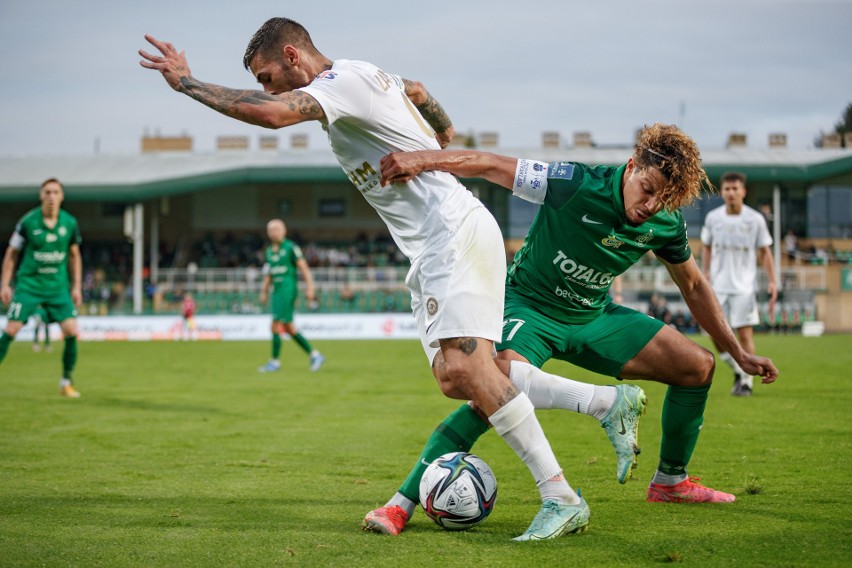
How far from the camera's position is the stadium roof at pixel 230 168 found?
147ft

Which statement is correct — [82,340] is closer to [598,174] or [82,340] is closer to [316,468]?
[316,468]

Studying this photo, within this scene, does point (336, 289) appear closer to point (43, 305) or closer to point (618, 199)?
point (43, 305)

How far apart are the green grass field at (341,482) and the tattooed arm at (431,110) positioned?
2.15 meters

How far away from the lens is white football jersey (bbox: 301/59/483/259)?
453 cm

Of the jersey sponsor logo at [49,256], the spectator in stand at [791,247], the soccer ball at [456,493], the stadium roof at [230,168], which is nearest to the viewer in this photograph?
the soccer ball at [456,493]

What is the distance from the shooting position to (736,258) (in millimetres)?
12680

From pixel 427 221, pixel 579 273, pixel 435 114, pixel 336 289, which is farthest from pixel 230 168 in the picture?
pixel 427 221

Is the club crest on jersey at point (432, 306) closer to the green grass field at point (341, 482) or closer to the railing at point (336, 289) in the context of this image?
the green grass field at point (341, 482)

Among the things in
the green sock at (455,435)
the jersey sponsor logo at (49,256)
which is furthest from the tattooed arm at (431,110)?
Result: the jersey sponsor logo at (49,256)

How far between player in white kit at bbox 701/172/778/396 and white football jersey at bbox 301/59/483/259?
8411mm

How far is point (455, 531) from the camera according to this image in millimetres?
4652

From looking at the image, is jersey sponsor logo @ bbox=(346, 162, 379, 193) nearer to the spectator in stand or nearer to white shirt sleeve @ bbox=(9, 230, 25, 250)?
white shirt sleeve @ bbox=(9, 230, 25, 250)

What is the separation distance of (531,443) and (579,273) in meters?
1.07

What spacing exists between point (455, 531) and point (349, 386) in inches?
360
